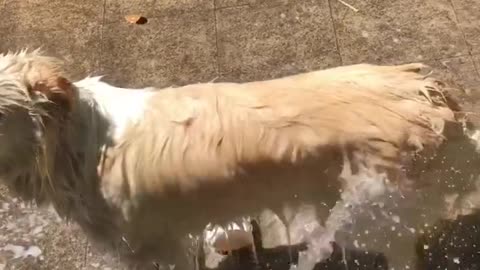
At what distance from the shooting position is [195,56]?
4.78m

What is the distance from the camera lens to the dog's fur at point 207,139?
2.79 meters

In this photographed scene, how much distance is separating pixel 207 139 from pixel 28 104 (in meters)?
0.74

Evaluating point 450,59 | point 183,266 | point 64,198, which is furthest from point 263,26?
point 64,198

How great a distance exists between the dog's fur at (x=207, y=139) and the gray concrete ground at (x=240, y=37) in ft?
4.68

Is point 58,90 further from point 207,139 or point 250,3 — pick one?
point 250,3

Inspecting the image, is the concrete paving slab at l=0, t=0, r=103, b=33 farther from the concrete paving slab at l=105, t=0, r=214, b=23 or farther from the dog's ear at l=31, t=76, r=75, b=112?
the dog's ear at l=31, t=76, r=75, b=112

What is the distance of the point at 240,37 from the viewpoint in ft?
15.9

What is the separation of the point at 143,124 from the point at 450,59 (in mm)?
2388

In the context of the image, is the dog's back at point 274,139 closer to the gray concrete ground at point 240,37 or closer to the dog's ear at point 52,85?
the dog's ear at point 52,85

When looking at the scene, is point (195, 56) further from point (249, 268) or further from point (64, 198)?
point (64, 198)

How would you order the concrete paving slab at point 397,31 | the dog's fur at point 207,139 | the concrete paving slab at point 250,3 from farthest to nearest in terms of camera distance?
the concrete paving slab at point 250,3, the concrete paving slab at point 397,31, the dog's fur at point 207,139

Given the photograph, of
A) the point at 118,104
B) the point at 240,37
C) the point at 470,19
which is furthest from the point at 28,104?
the point at 470,19

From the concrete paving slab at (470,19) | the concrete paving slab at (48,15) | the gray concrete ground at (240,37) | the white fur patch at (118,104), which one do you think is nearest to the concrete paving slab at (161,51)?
the gray concrete ground at (240,37)

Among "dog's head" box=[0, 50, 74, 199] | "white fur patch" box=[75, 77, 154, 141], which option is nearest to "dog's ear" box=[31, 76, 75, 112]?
"dog's head" box=[0, 50, 74, 199]
